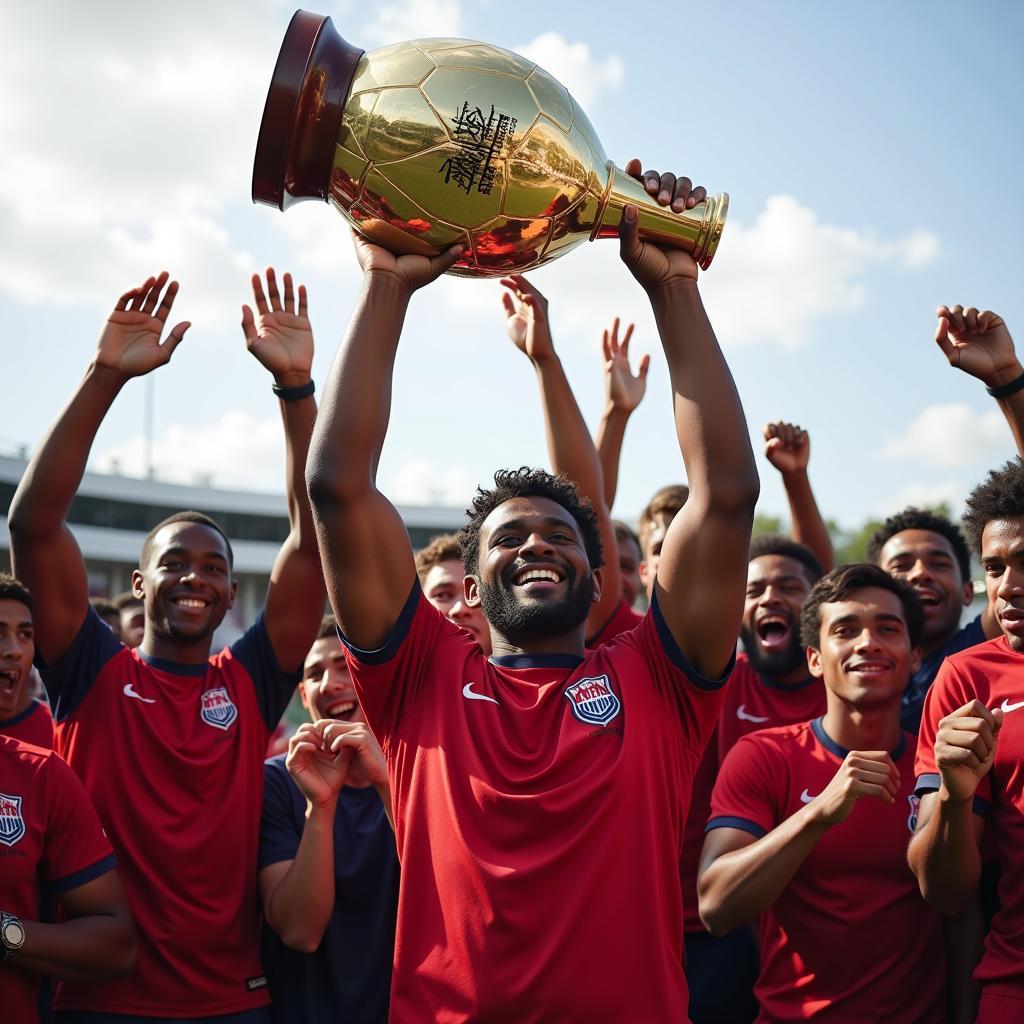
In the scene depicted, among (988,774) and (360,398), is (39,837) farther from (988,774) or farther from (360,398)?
(988,774)

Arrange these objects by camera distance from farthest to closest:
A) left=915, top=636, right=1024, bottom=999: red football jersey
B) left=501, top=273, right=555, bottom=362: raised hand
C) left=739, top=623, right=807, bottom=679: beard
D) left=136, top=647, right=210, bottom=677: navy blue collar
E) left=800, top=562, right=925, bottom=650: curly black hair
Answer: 1. left=739, top=623, right=807, bottom=679: beard
2. left=501, top=273, right=555, bottom=362: raised hand
3. left=136, top=647, right=210, bottom=677: navy blue collar
4. left=800, top=562, right=925, bottom=650: curly black hair
5. left=915, top=636, right=1024, bottom=999: red football jersey

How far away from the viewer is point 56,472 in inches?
150

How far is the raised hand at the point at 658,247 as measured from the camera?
291cm

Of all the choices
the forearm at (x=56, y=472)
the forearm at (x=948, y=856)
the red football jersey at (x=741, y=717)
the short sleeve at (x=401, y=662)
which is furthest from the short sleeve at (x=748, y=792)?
the forearm at (x=56, y=472)

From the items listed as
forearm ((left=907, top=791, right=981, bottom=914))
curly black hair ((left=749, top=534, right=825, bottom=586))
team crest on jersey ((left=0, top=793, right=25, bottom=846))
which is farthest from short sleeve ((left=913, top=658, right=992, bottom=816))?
team crest on jersey ((left=0, top=793, right=25, bottom=846))

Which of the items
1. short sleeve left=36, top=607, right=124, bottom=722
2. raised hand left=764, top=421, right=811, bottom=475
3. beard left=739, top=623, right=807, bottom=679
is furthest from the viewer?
raised hand left=764, top=421, right=811, bottom=475

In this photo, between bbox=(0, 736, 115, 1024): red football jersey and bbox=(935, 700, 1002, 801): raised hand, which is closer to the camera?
bbox=(935, 700, 1002, 801): raised hand

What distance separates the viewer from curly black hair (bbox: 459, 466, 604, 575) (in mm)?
3455

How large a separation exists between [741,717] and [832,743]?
31.5 inches

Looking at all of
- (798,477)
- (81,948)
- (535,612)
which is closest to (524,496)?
(535,612)

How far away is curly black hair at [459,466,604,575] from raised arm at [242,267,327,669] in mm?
855

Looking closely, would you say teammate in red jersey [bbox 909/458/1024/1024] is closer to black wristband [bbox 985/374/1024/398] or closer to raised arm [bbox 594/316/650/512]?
black wristband [bbox 985/374/1024/398]

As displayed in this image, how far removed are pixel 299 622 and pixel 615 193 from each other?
226cm

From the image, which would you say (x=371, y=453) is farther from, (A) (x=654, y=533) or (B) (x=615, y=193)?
(A) (x=654, y=533)
